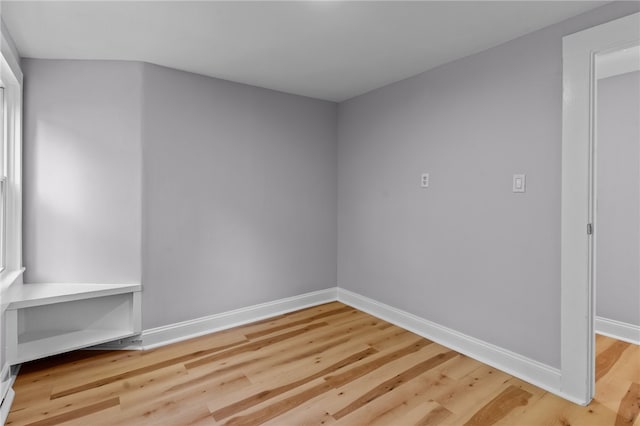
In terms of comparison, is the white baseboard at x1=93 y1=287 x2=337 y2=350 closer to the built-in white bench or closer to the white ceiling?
the built-in white bench

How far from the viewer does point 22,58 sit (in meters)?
2.51

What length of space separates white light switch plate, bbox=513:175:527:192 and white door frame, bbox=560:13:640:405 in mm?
258

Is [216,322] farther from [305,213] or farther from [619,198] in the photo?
[619,198]

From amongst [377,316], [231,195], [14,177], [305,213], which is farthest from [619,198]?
[14,177]

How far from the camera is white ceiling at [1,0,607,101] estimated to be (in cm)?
195

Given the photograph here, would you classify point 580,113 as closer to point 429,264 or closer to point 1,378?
point 429,264

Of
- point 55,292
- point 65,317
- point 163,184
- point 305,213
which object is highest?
point 163,184

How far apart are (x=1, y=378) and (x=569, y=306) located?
3.52 m

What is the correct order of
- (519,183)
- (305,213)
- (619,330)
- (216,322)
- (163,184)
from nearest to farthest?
(519,183) < (163,184) < (619,330) < (216,322) < (305,213)

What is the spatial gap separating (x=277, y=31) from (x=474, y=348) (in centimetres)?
275

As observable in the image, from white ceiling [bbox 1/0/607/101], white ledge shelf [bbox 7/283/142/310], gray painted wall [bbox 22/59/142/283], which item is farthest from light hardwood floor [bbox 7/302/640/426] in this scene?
white ceiling [bbox 1/0/607/101]

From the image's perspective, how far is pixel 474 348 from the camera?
8.52 feet

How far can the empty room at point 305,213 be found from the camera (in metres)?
2.00

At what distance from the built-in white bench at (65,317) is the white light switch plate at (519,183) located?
9.84 ft
